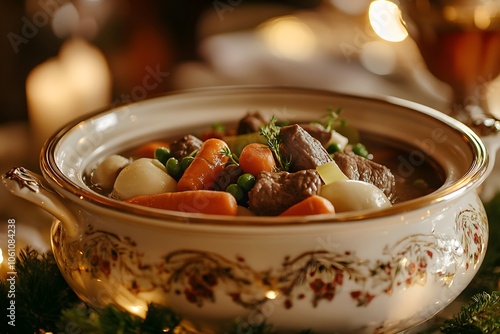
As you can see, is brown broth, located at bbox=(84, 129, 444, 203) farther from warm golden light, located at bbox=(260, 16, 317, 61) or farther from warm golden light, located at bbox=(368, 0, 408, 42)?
warm golden light, located at bbox=(260, 16, 317, 61)

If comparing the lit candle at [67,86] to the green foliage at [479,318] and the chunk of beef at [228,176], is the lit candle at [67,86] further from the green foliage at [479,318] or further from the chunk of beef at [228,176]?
the green foliage at [479,318]

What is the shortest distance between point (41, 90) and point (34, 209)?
3.22 m

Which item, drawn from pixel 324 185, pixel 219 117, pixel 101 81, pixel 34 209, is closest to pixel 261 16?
pixel 101 81

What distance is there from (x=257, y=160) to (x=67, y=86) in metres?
5.13

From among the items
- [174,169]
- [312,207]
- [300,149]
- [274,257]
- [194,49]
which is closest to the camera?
[274,257]

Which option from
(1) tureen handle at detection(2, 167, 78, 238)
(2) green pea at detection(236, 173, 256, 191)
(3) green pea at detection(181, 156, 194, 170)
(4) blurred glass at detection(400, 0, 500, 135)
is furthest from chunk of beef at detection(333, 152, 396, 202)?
(4) blurred glass at detection(400, 0, 500, 135)

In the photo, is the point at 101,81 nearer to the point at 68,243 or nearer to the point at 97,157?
the point at 97,157

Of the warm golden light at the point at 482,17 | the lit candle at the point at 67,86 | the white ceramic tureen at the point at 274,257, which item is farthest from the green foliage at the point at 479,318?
the lit candle at the point at 67,86

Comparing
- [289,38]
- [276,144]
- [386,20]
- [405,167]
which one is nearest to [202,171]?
[276,144]

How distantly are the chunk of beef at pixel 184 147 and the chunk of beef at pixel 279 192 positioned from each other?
14.9 inches

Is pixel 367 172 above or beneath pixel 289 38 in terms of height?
above

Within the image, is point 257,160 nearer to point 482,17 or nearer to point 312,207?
point 312,207

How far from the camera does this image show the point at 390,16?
14.2 feet

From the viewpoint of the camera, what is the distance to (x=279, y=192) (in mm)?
1337
